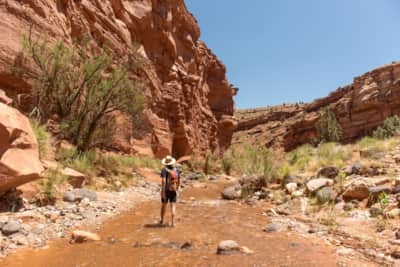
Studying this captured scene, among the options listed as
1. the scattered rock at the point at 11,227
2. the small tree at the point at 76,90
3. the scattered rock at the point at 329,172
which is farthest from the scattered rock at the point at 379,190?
the small tree at the point at 76,90

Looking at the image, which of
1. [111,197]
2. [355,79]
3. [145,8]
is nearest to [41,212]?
[111,197]

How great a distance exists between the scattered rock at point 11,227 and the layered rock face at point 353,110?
124ft

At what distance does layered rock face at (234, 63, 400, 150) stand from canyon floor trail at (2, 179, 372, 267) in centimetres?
3568

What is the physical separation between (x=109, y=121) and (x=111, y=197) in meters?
5.03

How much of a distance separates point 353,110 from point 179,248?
44846 mm

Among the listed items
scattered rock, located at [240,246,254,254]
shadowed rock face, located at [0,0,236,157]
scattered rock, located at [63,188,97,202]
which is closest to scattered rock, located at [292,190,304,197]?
scattered rock, located at [240,246,254,254]

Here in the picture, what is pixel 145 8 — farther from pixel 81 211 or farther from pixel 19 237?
pixel 19 237

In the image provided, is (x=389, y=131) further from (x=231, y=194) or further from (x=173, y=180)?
(x=173, y=180)

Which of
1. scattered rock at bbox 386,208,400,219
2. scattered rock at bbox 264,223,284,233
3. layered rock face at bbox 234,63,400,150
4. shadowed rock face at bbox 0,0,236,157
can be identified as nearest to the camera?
scattered rock at bbox 386,208,400,219

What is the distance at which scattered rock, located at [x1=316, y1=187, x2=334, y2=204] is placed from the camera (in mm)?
6520

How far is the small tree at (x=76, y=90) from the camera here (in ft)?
31.8

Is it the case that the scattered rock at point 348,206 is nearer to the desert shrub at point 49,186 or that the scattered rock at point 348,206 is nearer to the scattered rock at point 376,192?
the scattered rock at point 376,192

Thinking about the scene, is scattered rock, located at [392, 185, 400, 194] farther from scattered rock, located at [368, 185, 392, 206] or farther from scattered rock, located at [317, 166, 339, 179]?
scattered rock, located at [317, 166, 339, 179]

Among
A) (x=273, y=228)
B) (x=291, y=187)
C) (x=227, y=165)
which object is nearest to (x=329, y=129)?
(x=227, y=165)
